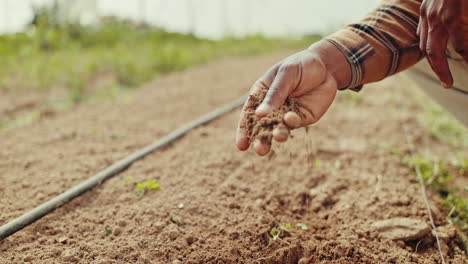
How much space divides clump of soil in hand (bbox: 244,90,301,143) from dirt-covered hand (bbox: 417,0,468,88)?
0.49 meters

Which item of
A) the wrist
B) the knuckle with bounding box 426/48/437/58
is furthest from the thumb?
the knuckle with bounding box 426/48/437/58

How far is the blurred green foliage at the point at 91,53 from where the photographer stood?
3.68 m

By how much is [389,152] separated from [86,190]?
1.82 meters

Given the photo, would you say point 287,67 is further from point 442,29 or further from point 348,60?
point 442,29

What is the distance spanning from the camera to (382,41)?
146 centimetres

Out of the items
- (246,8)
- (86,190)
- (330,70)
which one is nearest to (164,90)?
(86,190)

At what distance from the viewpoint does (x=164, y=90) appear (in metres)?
3.67

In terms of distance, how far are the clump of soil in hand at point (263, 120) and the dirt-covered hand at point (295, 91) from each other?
10mm

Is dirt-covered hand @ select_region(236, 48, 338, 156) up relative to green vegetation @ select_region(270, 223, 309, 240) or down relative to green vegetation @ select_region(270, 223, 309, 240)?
up

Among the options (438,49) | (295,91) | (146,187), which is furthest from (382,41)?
(146,187)

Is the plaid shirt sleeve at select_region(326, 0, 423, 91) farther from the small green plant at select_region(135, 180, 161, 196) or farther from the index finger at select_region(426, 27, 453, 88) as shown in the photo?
the small green plant at select_region(135, 180, 161, 196)

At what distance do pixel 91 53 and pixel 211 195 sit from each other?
144 inches

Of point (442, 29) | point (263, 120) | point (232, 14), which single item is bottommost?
point (263, 120)

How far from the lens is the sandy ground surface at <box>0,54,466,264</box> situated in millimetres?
1372
